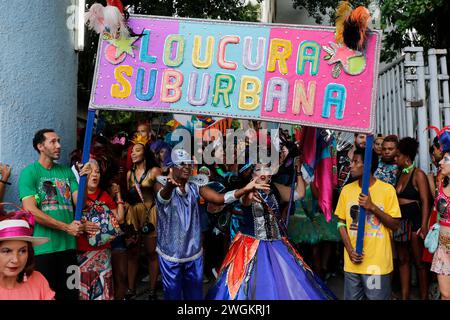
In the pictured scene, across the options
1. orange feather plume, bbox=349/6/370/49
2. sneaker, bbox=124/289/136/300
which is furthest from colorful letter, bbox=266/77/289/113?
sneaker, bbox=124/289/136/300

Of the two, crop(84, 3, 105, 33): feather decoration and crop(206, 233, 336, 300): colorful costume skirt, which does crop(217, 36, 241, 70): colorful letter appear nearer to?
crop(84, 3, 105, 33): feather decoration

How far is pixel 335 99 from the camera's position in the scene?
4.03m

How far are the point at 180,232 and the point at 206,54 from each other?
149cm

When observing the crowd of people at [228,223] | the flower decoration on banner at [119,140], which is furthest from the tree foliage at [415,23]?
the flower decoration on banner at [119,140]

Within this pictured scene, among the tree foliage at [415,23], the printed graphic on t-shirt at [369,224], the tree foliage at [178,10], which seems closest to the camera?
the printed graphic on t-shirt at [369,224]

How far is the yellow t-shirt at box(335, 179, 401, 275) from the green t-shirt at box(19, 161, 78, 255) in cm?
228

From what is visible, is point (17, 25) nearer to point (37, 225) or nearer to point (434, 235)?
point (37, 225)

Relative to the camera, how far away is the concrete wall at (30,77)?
173 inches

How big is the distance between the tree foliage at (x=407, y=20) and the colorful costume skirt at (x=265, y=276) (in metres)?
6.44

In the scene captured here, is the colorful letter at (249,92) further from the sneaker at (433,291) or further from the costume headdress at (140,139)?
the sneaker at (433,291)

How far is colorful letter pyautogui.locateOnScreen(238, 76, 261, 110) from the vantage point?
4.07 meters

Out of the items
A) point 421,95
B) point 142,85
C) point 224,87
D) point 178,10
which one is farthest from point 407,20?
point 142,85

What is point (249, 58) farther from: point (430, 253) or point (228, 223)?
point (430, 253)

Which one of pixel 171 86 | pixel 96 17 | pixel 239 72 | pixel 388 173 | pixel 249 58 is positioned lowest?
pixel 388 173
